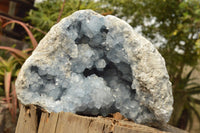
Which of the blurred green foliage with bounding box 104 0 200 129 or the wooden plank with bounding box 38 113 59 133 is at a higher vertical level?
the blurred green foliage with bounding box 104 0 200 129

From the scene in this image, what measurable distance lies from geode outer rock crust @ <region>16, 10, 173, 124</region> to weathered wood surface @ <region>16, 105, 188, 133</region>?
0.24 ft

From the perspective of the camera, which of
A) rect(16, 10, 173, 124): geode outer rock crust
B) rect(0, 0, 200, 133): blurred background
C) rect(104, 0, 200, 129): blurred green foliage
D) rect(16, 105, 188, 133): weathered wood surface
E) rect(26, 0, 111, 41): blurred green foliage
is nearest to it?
rect(16, 105, 188, 133): weathered wood surface

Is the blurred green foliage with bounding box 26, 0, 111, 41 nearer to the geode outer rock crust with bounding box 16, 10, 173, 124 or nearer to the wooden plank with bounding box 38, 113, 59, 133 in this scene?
the geode outer rock crust with bounding box 16, 10, 173, 124

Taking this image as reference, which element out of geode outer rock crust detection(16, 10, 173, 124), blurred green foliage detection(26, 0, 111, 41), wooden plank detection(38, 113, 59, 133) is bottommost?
wooden plank detection(38, 113, 59, 133)

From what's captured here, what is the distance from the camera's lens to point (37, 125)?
1.56 metres

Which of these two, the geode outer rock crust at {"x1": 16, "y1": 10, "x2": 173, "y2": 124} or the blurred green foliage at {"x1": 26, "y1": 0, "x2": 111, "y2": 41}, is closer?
the geode outer rock crust at {"x1": 16, "y1": 10, "x2": 173, "y2": 124}

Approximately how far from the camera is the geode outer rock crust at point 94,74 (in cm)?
153

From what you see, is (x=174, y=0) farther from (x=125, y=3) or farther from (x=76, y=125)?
(x=76, y=125)

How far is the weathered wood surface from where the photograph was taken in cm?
136

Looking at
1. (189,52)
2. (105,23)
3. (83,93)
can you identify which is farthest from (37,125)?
(189,52)

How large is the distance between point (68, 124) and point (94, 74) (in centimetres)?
42

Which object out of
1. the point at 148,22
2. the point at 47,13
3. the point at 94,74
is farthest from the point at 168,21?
the point at 94,74

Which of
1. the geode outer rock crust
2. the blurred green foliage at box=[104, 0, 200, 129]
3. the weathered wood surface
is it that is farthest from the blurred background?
the weathered wood surface

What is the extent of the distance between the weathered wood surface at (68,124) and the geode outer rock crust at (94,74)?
7 centimetres
